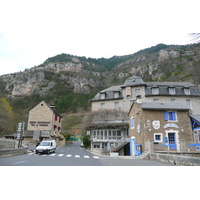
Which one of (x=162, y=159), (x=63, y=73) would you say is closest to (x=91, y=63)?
(x=63, y=73)

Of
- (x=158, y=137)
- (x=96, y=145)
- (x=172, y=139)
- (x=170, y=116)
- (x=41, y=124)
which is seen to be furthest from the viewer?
(x=41, y=124)

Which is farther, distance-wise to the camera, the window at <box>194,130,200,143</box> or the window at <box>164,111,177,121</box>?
the window at <box>164,111,177,121</box>

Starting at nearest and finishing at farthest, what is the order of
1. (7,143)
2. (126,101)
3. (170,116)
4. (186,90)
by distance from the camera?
1. (170,116)
2. (7,143)
3. (186,90)
4. (126,101)

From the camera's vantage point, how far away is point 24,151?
15867 millimetres

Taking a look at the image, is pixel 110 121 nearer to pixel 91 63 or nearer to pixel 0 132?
pixel 0 132

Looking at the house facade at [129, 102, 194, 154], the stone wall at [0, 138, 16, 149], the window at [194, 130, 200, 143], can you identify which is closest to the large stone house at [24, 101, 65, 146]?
the stone wall at [0, 138, 16, 149]

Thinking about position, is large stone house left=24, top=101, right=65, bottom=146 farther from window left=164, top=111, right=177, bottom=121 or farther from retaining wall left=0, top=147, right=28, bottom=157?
window left=164, top=111, right=177, bottom=121

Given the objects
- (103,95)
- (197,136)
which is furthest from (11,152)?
(103,95)

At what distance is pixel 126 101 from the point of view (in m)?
29.1

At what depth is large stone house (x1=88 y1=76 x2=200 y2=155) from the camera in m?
25.8

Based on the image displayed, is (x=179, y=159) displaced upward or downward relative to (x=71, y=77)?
downward

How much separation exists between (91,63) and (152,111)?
13667 centimetres

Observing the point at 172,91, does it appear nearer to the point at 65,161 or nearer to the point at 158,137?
the point at 158,137

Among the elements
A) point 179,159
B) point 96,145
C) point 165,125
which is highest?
point 165,125
